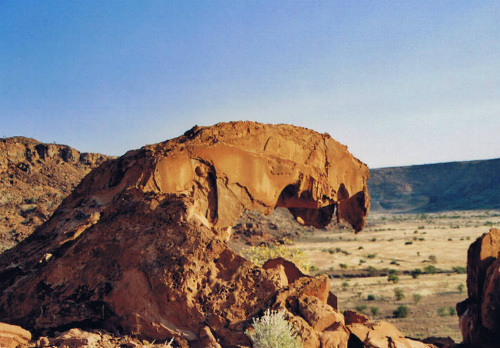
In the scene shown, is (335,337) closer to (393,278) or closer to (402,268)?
(393,278)

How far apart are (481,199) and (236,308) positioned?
354 ft

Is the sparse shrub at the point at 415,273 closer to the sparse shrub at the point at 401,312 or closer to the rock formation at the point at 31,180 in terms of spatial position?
the sparse shrub at the point at 401,312

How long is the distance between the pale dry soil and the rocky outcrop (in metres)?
7.10

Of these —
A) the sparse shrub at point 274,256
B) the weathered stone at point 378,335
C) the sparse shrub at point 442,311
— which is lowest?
the sparse shrub at point 442,311

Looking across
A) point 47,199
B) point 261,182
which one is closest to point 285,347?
point 261,182

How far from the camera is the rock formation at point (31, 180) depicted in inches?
1160

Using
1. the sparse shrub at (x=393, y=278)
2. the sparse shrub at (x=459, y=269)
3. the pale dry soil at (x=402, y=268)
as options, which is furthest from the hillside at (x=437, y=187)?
the sparse shrub at (x=393, y=278)

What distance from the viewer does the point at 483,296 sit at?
10.1 metres

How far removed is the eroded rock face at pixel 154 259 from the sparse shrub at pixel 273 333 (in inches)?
9.6

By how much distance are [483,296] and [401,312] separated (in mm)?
11553

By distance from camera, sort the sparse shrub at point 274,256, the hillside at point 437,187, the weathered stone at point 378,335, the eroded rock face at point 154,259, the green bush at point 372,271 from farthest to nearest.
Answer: the hillside at point 437,187, the green bush at point 372,271, the sparse shrub at point 274,256, the weathered stone at point 378,335, the eroded rock face at point 154,259

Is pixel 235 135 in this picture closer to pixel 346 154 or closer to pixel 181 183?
pixel 181 183

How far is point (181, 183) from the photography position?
28.8 feet

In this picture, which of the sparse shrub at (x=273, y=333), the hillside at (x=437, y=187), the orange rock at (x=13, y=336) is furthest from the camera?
the hillside at (x=437, y=187)
